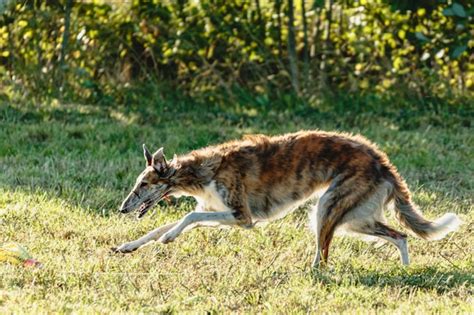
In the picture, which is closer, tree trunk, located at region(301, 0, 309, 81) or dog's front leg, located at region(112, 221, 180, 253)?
dog's front leg, located at region(112, 221, 180, 253)

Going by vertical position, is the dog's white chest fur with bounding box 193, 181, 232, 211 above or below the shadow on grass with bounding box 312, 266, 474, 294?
above

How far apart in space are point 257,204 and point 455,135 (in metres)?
4.57

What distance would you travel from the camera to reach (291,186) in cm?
694

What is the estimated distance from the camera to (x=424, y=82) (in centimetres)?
1212

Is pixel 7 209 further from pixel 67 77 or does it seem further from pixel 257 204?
pixel 67 77

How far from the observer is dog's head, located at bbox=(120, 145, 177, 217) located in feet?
22.4

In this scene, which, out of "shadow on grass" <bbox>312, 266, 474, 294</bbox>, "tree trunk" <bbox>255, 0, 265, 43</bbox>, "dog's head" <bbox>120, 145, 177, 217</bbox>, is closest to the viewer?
"shadow on grass" <bbox>312, 266, 474, 294</bbox>

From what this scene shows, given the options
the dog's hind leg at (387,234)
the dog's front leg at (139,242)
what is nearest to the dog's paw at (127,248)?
the dog's front leg at (139,242)

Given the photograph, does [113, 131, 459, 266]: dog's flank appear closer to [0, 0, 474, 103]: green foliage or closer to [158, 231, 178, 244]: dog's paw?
[158, 231, 178, 244]: dog's paw

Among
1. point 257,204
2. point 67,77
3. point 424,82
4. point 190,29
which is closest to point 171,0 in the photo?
point 190,29

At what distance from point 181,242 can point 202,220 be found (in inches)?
16.2

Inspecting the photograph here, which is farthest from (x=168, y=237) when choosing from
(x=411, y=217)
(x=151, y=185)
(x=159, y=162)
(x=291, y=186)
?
(x=411, y=217)

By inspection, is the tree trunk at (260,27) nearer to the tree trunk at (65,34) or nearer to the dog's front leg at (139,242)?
the tree trunk at (65,34)

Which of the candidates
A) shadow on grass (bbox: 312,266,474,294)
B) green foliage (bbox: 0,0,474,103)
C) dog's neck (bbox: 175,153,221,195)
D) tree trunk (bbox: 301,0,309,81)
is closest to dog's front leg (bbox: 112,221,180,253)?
dog's neck (bbox: 175,153,221,195)
